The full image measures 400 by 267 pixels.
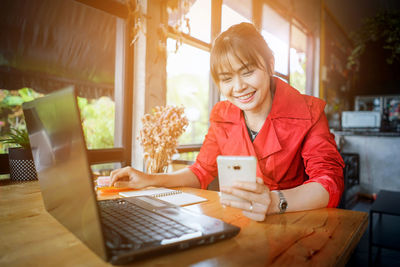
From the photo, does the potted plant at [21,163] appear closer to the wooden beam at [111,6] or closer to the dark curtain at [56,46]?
the dark curtain at [56,46]

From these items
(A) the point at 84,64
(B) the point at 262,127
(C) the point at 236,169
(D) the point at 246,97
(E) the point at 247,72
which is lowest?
(C) the point at 236,169

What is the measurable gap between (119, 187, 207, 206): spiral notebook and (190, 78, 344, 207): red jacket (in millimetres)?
257

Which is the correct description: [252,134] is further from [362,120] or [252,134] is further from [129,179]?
[362,120]

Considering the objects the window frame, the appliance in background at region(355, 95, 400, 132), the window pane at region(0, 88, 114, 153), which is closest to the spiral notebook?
the window pane at region(0, 88, 114, 153)

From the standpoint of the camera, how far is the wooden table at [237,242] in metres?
0.53

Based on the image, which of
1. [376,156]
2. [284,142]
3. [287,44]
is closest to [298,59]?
[287,44]

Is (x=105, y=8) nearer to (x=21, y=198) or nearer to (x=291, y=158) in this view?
(x=21, y=198)

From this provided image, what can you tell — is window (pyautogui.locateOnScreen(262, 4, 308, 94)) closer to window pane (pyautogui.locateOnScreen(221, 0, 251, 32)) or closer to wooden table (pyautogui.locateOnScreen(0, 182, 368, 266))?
window pane (pyautogui.locateOnScreen(221, 0, 251, 32))

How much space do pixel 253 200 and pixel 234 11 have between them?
3047 mm

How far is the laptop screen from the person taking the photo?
0.48 metres

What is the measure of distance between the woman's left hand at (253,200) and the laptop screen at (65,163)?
36 centimetres

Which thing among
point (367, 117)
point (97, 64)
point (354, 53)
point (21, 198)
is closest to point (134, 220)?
point (21, 198)

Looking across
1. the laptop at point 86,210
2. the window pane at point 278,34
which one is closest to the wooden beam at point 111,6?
the laptop at point 86,210

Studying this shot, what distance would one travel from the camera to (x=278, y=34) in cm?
428
